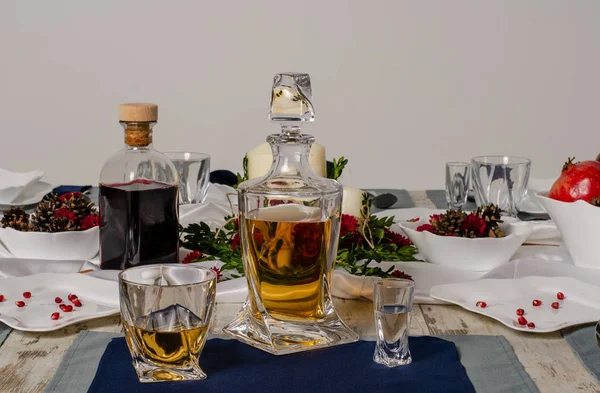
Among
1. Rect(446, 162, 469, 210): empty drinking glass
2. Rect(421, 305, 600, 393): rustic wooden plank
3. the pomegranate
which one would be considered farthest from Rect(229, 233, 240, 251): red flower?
Rect(446, 162, 469, 210): empty drinking glass

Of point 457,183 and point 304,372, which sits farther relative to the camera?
point 457,183

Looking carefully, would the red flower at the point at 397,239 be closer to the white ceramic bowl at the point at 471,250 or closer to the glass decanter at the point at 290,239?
the white ceramic bowl at the point at 471,250

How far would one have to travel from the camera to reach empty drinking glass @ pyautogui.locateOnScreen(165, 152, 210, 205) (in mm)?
1647

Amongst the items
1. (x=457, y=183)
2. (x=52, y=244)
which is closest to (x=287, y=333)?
(x=52, y=244)

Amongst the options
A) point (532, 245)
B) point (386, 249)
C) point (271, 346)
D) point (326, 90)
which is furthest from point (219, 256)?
point (326, 90)

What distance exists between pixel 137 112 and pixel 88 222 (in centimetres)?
26

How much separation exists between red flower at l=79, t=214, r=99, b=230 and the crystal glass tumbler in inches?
28.5

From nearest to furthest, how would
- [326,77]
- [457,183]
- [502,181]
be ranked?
[502,181]
[457,183]
[326,77]

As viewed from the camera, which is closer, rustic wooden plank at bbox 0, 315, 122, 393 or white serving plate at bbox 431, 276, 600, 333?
rustic wooden plank at bbox 0, 315, 122, 393

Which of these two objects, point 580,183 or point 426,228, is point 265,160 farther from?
point 580,183

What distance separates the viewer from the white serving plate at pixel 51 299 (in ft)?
3.48

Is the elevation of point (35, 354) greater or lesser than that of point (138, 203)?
lesser

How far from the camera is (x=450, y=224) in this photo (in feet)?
4.46

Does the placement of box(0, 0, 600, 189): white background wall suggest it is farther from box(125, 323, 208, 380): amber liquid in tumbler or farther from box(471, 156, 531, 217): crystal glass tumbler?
box(125, 323, 208, 380): amber liquid in tumbler
